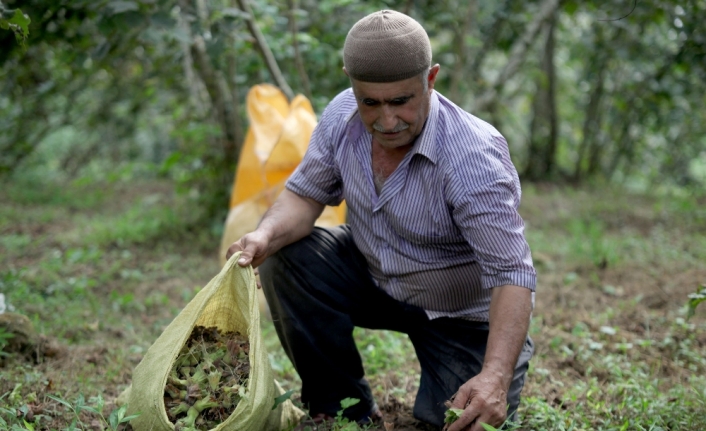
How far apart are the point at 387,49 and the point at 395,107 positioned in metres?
0.19

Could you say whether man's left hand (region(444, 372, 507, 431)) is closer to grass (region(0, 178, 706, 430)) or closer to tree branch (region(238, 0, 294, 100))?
grass (region(0, 178, 706, 430))

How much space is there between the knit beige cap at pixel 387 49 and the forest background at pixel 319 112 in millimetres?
1149

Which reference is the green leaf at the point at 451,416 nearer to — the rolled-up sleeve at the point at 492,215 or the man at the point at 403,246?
the man at the point at 403,246

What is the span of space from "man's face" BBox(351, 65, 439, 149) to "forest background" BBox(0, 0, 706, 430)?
1.06m

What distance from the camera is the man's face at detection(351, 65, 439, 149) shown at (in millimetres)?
2091

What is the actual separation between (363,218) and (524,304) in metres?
0.67

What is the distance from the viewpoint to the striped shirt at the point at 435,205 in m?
2.06

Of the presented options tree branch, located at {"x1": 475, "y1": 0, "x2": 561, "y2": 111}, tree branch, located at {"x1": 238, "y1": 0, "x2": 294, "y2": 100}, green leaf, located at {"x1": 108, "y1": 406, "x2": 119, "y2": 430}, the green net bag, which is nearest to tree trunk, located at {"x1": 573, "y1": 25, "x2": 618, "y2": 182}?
tree branch, located at {"x1": 475, "y1": 0, "x2": 561, "y2": 111}

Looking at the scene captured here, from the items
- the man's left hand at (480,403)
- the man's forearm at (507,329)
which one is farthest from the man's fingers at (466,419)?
the man's forearm at (507,329)

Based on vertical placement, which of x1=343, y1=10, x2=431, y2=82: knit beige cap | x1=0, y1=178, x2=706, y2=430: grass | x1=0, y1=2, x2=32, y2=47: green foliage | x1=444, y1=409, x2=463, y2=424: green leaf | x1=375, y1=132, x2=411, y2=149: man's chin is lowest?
x1=0, y1=178, x2=706, y2=430: grass

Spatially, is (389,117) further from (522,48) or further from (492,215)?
(522,48)

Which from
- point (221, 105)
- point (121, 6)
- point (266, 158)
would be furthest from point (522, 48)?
point (121, 6)

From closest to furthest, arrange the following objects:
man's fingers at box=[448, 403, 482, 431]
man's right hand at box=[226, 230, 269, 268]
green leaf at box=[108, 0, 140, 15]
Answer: man's fingers at box=[448, 403, 482, 431] → man's right hand at box=[226, 230, 269, 268] → green leaf at box=[108, 0, 140, 15]

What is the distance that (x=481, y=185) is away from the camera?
209 cm
